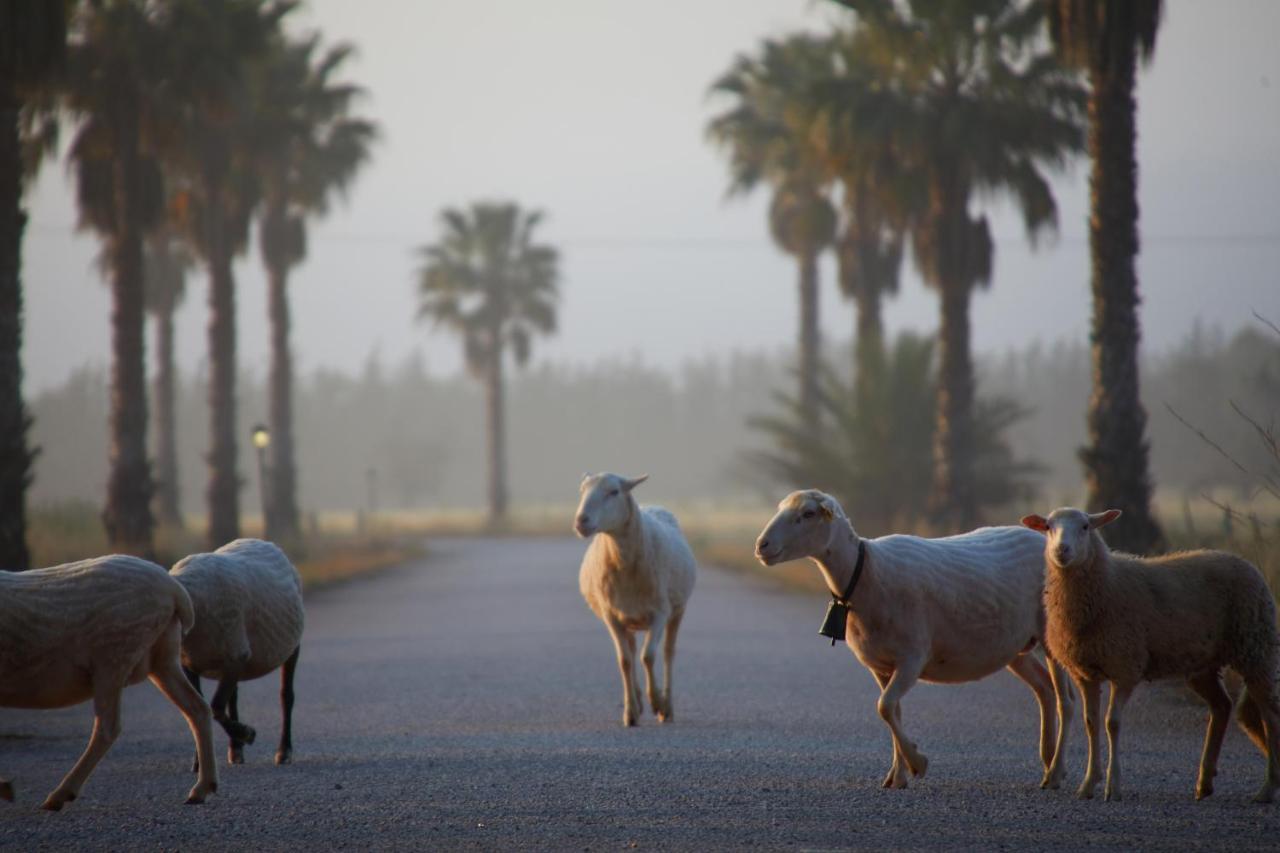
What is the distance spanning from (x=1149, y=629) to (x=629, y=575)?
4931 mm

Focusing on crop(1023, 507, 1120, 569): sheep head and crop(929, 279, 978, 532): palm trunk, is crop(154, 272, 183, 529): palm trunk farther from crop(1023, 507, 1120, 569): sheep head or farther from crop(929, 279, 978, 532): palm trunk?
crop(1023, 507, 1120, 569): sheep head

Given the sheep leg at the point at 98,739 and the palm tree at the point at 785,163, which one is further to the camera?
the palm tree at the point at 785,163

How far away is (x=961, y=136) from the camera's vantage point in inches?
1117

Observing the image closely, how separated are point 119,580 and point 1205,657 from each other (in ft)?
19.6

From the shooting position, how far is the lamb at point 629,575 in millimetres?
11305

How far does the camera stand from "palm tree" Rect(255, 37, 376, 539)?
39406 mm

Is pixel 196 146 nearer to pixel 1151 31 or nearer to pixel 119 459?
pixel 119 459

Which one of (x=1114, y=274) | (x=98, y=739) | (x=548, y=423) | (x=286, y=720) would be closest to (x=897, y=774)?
(x=286, y=720)

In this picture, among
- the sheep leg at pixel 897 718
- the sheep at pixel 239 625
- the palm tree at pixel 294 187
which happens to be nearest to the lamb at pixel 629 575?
the sheep at pixel 239 625

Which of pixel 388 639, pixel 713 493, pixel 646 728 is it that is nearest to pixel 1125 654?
pixel 646 728

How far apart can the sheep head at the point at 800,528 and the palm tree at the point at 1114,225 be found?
40.8 ft

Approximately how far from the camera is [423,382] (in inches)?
7416

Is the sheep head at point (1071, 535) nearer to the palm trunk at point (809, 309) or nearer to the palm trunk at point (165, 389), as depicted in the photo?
the palm trunk at point (809, 309)

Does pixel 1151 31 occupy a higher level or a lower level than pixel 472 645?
higher
